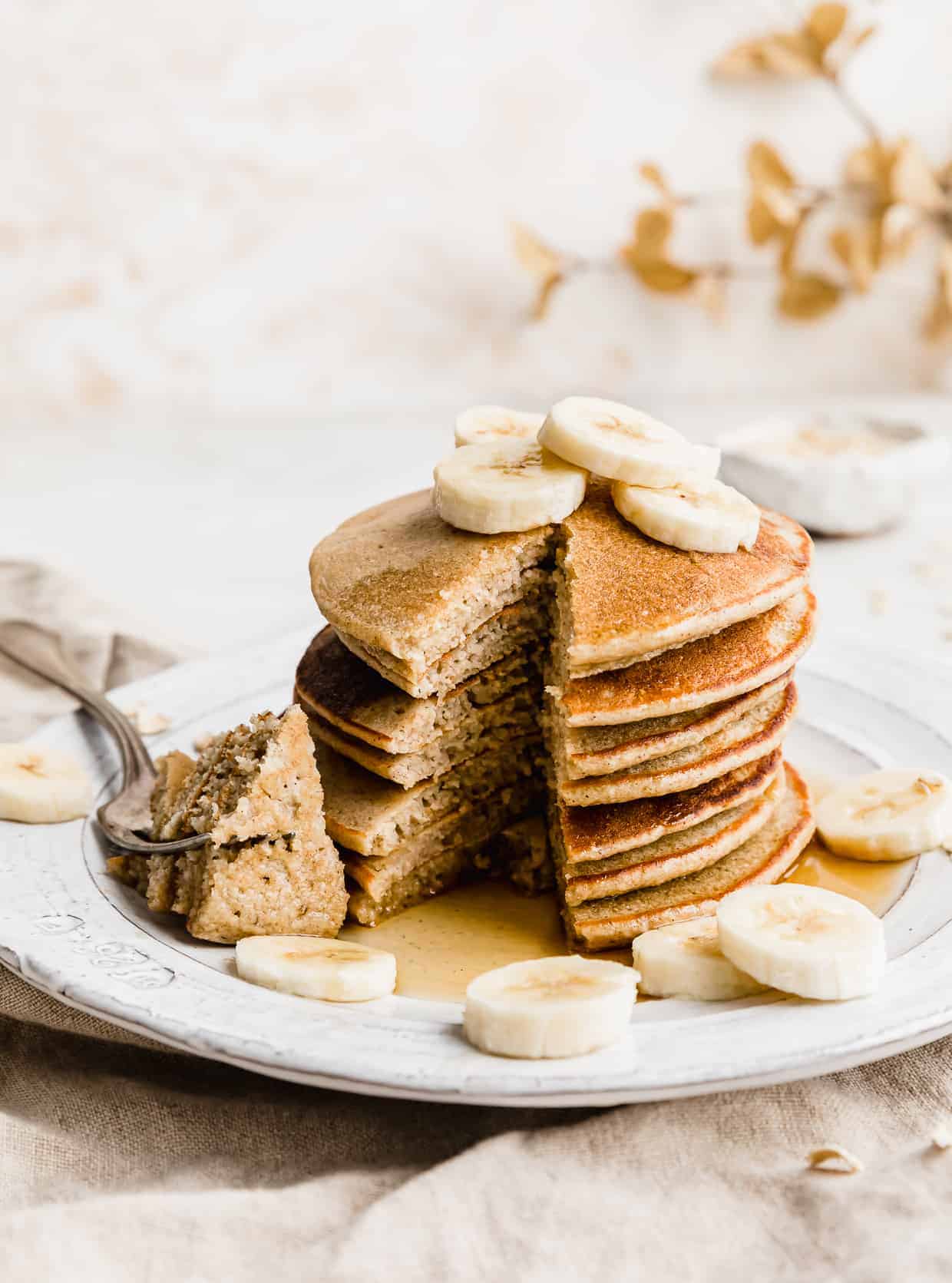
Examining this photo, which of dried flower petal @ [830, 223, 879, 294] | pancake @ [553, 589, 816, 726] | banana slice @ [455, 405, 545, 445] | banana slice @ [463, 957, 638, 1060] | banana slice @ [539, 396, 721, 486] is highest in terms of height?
banana slice @ [539, 396, 721, 486]

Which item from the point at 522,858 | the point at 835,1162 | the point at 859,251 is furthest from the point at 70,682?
the point at 859,251

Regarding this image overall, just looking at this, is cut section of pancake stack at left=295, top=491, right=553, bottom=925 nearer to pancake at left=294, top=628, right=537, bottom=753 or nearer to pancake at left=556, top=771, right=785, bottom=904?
pancake at left=294, top=628, right=537, bottom=753

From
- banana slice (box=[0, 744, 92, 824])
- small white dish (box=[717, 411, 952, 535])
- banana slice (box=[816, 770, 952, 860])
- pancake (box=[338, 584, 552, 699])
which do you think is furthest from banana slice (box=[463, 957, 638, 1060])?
small white dish (box=[717, 411, 952, 535])

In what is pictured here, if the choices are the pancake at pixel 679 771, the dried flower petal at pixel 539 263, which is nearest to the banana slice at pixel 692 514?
the pancake at pixel 679 771

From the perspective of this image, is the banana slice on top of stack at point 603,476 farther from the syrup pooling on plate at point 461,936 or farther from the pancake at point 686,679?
the syrup pooling on plate at point 461,936

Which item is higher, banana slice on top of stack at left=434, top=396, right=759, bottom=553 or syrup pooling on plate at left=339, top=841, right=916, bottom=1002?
banana slice on top of stack at left=434, top=396, right=759, bottom=553

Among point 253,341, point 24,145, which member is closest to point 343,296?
point 253,341
